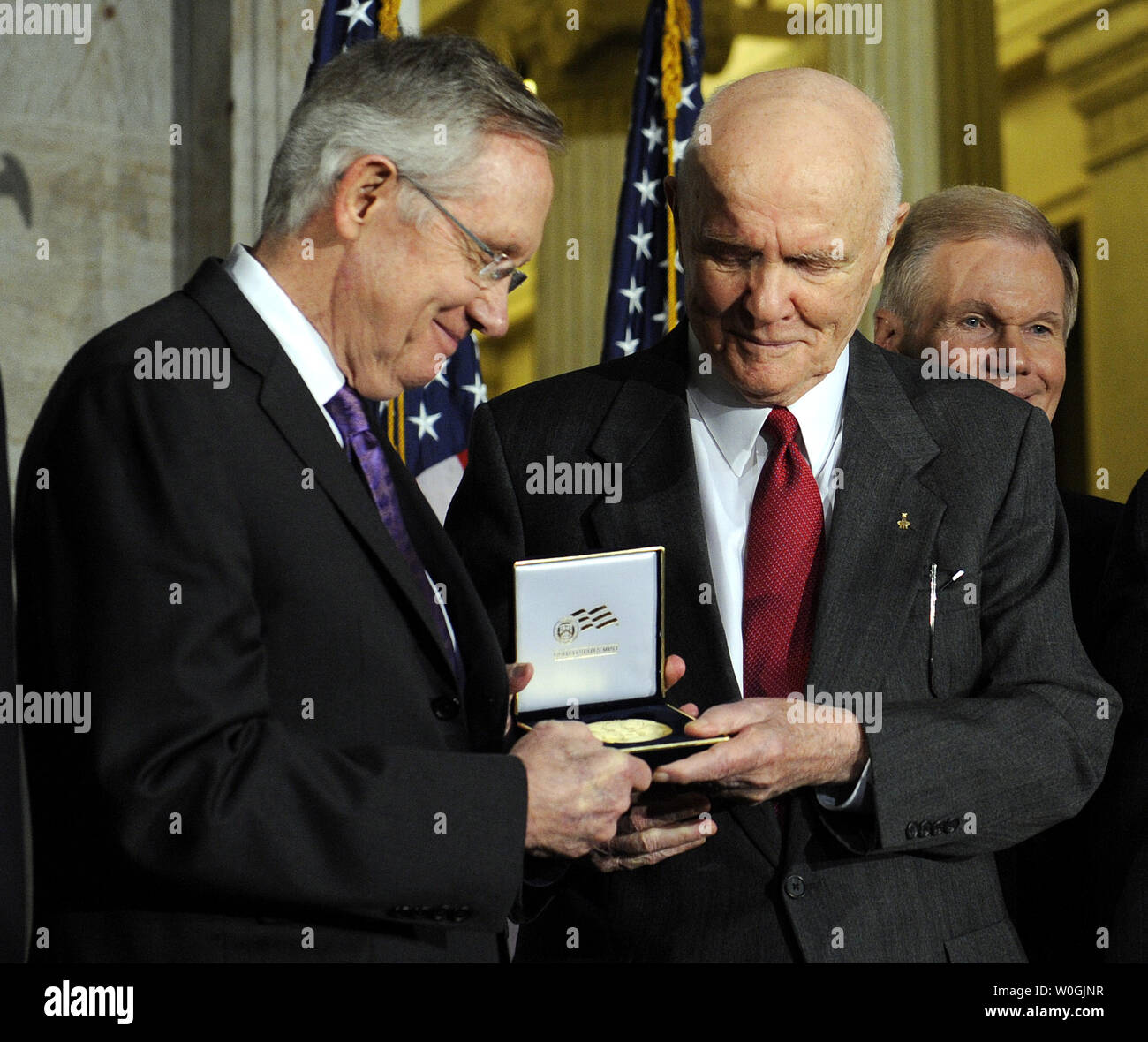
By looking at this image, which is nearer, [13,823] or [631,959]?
[13,823]

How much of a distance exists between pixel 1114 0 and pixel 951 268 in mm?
5995

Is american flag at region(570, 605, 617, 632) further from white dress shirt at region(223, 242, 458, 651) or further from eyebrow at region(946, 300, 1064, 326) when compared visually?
eyebrow at region(946, 300, 1064, 326)

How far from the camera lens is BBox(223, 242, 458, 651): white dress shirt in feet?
6.61

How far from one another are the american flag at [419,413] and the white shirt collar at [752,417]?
2.46 meters

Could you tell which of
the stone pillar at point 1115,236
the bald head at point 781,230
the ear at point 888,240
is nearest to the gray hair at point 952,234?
the ear at point 888,240

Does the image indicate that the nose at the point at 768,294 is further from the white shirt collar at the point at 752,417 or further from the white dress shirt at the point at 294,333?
the white dress shirt at the point at 294,333

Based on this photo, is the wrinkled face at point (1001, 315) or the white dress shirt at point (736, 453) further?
the wrinkled face at point (1001, 315)

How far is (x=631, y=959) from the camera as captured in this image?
2.32m

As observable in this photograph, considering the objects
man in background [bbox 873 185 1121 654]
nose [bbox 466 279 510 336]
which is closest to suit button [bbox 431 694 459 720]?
nose [bbox 466 279 510 336]

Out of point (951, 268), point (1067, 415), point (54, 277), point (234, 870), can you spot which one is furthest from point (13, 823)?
point (1067, 415)

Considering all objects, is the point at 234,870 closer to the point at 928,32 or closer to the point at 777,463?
the point at 777,463

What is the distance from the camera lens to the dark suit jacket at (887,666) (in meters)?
2.28

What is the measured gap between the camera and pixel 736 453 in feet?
8.46

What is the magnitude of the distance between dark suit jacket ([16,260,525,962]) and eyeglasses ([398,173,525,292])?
30cm
